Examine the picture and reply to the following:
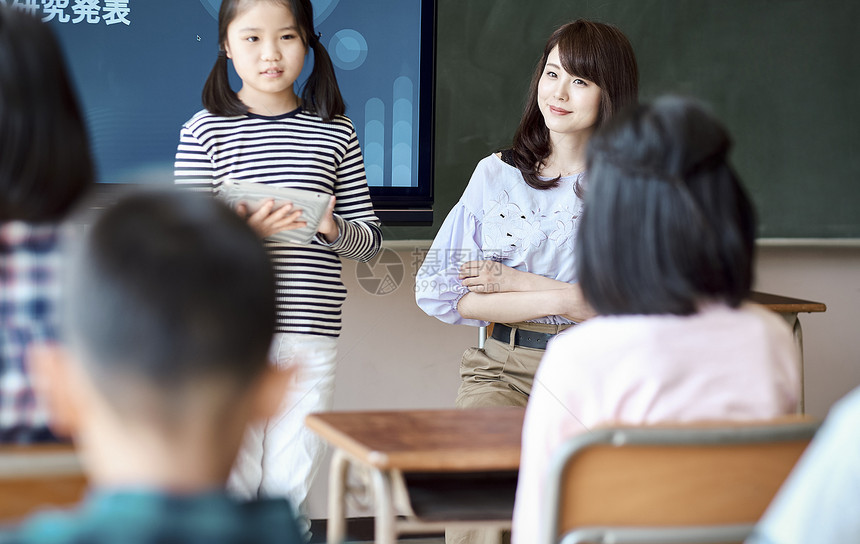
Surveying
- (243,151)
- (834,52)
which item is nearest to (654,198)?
(243,151)

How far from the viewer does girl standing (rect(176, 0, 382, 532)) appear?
6.40 ft

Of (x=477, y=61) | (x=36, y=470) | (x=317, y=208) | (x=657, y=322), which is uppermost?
(x=477, y=61)

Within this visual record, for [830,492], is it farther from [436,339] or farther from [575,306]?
[436,339]

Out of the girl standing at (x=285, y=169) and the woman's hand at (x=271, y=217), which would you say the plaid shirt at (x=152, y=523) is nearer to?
the woman's hand at (x=271, y=217)

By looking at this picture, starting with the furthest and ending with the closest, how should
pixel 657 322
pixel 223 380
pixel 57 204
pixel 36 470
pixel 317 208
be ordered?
1. pixel 317 208
2. pixel 657 322
3. pixel 57 204
4. pixel 36 470
5. pixel 223 380

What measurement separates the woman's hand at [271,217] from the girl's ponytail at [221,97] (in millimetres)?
285

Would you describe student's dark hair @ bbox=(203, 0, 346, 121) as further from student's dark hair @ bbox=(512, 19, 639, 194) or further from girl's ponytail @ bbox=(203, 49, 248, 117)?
student's dark hair @ bbox=(512, 19, 639, 194)

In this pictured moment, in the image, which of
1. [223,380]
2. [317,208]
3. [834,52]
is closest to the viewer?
[223,380]

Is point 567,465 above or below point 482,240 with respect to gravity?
below

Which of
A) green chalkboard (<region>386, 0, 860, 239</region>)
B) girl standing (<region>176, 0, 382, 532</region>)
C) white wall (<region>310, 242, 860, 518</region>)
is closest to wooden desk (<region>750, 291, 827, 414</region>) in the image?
white wall (<region>310, 242, 860, 518</region>)

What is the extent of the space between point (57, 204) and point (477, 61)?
2077 millimetres

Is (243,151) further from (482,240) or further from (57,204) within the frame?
(57,204)

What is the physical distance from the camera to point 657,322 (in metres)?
1.22

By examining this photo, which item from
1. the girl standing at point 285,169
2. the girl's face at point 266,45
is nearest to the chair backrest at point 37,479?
the girl standing at point 285,169
